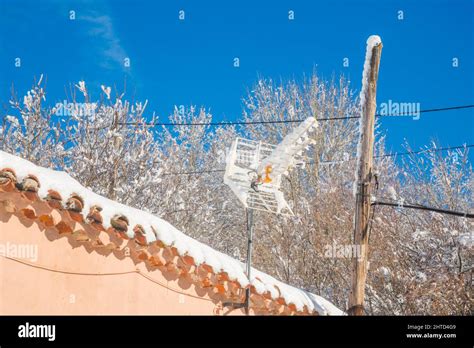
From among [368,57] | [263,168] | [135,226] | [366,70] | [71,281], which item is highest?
[368,57]

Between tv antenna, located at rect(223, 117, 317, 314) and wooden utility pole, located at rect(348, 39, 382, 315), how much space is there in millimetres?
846

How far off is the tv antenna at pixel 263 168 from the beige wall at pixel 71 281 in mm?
1997

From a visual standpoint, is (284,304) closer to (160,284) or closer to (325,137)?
(160,284)

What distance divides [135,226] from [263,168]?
2.83 meters

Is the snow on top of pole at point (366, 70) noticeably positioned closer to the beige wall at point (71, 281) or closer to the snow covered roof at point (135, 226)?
the snow covered roof at point (135, 226)

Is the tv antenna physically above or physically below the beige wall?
above

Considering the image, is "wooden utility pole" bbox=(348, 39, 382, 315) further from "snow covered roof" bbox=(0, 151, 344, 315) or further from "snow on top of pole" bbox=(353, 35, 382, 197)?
"snow covered roof" bbox=(0, 151, 344, 315)

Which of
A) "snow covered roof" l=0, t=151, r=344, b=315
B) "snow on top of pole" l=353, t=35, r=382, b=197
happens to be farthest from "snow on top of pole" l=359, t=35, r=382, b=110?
"snow covered roof" l=0, t=151, r=344, b=315

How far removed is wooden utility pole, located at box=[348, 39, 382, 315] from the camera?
7930 millimetres

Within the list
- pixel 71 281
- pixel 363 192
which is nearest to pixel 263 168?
pixel 363 192

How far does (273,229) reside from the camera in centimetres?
1769

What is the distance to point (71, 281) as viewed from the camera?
557 cm

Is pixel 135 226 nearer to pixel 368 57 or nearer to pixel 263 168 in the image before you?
pixel 263 168
